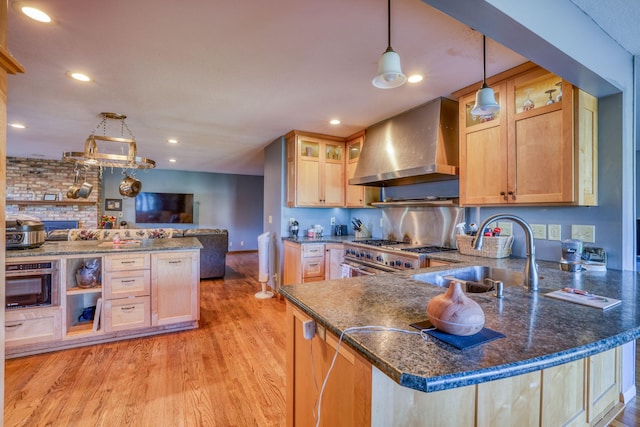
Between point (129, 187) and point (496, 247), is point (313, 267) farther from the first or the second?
point (129, 187)

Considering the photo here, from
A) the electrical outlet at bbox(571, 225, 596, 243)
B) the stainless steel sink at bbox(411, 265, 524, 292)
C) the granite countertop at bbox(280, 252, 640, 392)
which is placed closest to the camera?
the granite countertop at bbox(280, 252, 640, 392)

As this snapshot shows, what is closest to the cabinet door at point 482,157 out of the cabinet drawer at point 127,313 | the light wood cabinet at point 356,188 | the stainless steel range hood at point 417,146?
the stainless steel range hood at point 417,146

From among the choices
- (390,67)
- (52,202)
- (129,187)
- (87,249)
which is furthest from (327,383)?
(52,202)

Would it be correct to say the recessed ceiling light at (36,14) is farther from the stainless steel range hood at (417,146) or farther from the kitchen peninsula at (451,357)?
the stainless steel range hood at (417,146)

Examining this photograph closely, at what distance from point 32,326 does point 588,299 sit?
3.83m

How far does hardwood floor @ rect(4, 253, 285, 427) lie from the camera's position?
176 cm

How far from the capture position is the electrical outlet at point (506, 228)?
2492 mm

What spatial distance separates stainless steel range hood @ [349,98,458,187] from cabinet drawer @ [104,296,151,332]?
2631mm

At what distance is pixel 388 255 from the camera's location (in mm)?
2869

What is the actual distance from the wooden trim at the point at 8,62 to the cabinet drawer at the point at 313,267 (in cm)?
285

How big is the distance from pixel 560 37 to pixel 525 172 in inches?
37.8

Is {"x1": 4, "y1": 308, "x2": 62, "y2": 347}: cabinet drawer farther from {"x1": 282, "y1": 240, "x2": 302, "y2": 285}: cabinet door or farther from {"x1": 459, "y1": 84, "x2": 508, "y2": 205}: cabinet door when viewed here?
{"x1": 459, "y1": 84, "x2": 508, "y2": 205}: cabinet door

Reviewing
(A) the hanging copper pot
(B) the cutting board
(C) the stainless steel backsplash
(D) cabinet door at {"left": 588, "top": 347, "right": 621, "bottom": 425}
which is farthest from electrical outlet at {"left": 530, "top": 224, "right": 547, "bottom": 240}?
(A) the hanging copper pot

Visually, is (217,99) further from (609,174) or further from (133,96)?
(609,174)
